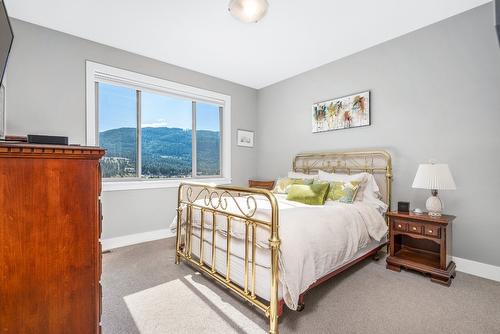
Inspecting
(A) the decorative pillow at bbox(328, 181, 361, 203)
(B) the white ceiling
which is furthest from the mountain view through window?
(A) the decorative pillow at bbox(328, 181, 361, 203)

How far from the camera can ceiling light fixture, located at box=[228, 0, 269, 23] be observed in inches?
80.5

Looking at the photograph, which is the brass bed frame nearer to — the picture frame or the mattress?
the mattress

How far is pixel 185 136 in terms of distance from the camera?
4207 mm

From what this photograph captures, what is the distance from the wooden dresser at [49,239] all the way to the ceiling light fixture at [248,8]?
5.80 feet

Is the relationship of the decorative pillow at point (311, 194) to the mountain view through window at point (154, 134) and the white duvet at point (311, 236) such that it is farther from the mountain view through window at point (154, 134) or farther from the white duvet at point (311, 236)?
the mountain view through window at point (154, 134)

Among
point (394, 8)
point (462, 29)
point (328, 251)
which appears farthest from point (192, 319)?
point (462, 29)

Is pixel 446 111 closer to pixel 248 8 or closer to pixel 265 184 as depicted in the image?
pixel 248 8

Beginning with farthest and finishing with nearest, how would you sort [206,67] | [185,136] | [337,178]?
[185,136] < [206,67] < [337,178]

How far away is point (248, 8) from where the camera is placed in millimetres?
2096

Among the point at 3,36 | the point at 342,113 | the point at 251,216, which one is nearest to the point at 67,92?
the point at 3,36

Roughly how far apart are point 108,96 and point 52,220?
9.87 ft

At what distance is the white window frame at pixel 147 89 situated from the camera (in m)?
3.03

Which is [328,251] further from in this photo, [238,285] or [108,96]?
[108,96]

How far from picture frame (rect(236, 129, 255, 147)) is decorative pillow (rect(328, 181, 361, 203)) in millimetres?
2270
